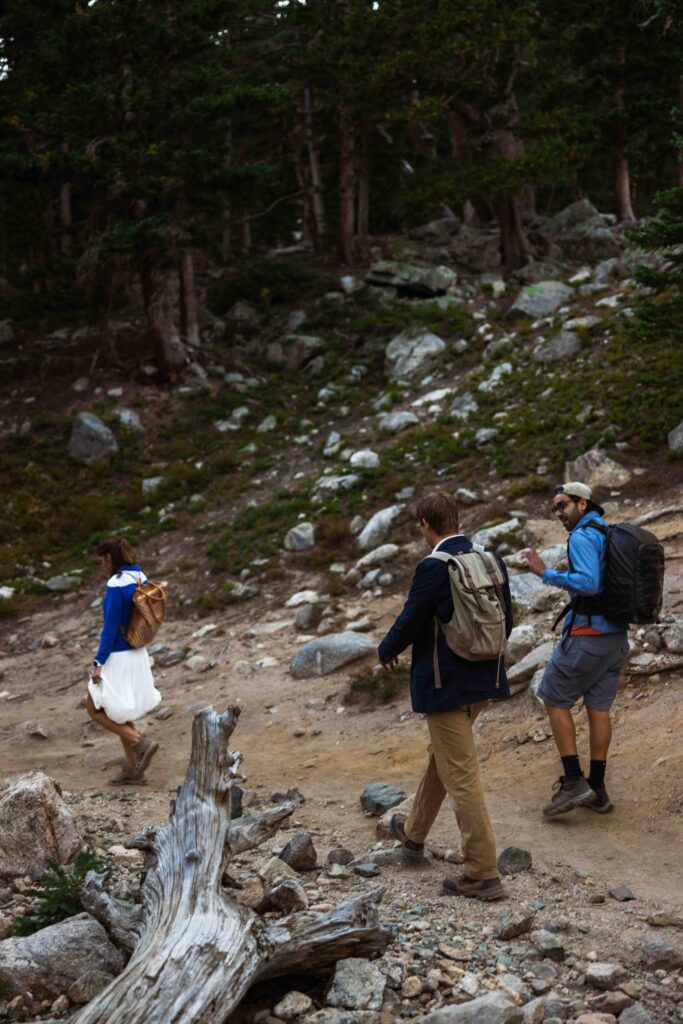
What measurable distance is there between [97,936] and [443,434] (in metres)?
12.0

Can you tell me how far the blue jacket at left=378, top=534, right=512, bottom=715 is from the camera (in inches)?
197

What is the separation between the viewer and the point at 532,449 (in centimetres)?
1377

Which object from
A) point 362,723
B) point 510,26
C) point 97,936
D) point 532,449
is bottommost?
point 362,723

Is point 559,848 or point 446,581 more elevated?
point 446,581

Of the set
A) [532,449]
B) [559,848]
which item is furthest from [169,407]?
[559,848]

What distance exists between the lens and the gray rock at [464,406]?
1602cm

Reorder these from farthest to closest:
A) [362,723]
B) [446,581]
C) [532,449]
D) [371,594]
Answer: [532,449] < [371,594] < [362,723] < [446,581]

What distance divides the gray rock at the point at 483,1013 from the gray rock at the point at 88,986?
4.61ft

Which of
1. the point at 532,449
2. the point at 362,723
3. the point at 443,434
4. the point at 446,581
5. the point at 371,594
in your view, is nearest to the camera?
the point at 446,581

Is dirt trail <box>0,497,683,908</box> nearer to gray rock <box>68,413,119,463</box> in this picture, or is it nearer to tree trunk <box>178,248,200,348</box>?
gray rock <box>68,413,119,463</box>

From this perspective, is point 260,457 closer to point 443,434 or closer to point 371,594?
point 443,434

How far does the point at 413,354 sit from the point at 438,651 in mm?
15092

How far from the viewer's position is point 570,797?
6305 mm

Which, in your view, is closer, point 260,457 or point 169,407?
point 260,457
